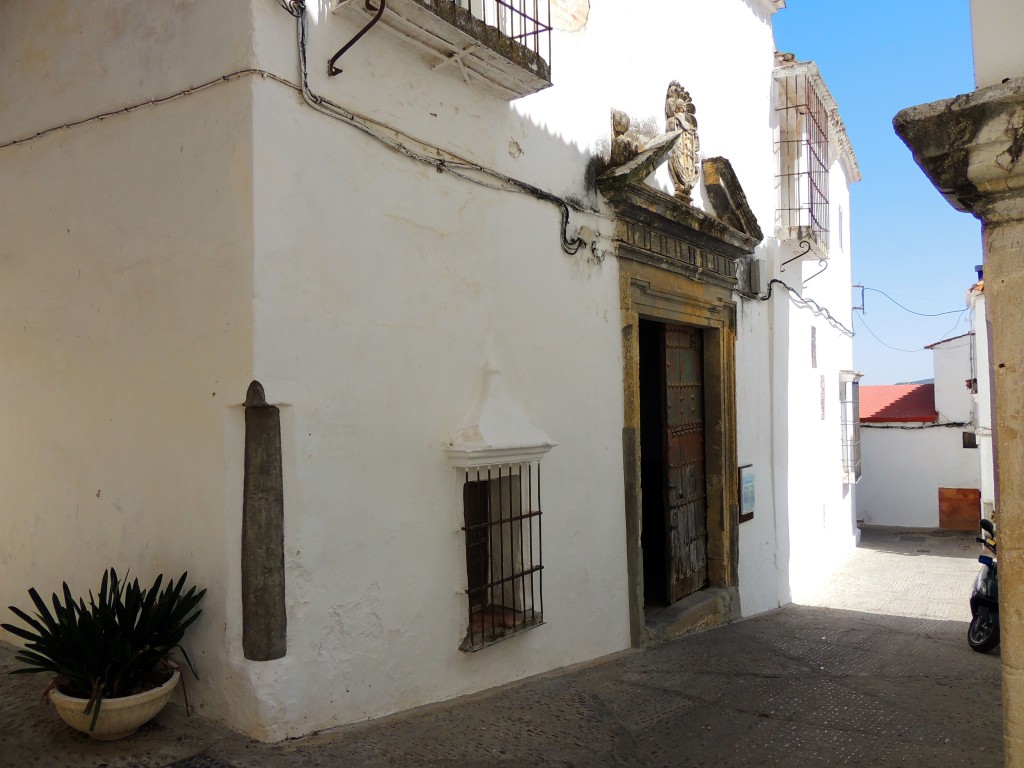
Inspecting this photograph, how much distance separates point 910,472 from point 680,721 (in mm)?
14316

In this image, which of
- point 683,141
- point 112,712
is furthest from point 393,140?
point 683,141

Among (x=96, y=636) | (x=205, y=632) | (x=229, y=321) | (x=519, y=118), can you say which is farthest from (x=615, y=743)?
(x=519, y=118)

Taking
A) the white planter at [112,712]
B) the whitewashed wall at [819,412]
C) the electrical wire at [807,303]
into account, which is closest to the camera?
the white planter at [112,712]

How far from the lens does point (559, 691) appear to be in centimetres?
418

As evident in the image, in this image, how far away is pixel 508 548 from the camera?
14.8ft

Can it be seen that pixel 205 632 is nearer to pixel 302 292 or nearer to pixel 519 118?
pixel 302 292

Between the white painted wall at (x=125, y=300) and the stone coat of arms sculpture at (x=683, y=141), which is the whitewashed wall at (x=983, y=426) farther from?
the white painted wall at (x=125, y=300)

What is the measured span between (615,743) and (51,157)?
3869mm

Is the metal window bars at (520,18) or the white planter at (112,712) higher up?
the metal window bars at (520,18)

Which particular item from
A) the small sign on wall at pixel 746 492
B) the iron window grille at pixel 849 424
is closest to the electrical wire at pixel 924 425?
the iron window grille at pixel 849 424

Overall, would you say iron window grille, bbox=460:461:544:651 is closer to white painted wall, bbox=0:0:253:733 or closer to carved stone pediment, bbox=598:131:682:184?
white painted wall, bbox=0:0:253:733

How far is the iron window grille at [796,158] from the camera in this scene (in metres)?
8.53

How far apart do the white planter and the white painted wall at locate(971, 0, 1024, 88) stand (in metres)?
3.32

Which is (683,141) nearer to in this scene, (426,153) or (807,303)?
(426,153)
